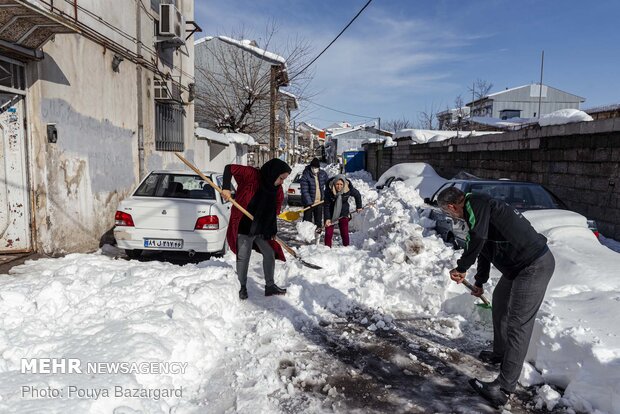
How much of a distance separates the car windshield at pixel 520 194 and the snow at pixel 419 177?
17.2 ft

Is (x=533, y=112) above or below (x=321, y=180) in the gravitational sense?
above

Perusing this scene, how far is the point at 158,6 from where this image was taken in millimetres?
10828

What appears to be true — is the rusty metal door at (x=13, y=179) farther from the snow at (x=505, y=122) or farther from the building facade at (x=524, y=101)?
the building facade at (x=524, y=101)

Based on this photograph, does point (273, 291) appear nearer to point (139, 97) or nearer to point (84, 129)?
point (84, 129)

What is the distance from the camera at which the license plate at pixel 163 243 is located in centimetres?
619

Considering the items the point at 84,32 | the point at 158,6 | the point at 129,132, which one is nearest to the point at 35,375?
the point at 84,32

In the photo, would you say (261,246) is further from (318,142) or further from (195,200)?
(318,142)

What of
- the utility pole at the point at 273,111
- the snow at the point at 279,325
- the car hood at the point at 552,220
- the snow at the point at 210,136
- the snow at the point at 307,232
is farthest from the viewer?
the utility pole at the point at 273,111

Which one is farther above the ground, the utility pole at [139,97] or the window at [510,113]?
the window at [510,113]

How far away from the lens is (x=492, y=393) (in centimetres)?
302

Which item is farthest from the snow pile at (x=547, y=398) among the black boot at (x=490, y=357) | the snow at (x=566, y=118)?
the snow at (x=566, y=118)

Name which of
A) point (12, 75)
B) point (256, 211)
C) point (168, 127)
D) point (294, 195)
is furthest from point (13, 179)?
point (294, 195)

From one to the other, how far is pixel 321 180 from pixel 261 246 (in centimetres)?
375

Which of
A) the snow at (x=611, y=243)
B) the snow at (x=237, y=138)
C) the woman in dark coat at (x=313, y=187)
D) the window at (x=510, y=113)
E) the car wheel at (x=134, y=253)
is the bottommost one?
the car wheel at (x=134, y=253)
